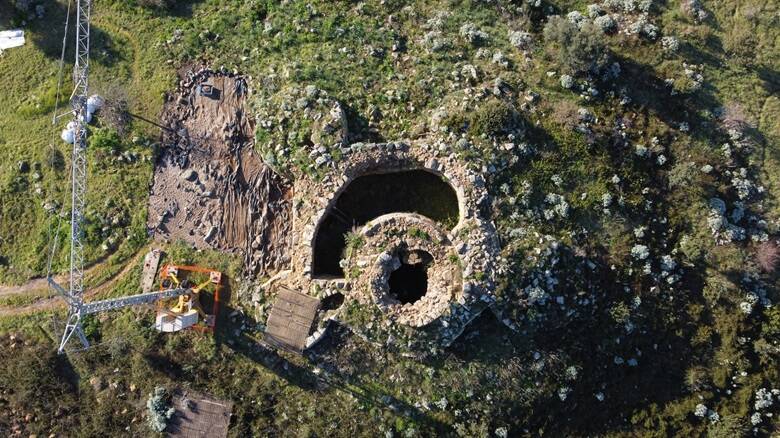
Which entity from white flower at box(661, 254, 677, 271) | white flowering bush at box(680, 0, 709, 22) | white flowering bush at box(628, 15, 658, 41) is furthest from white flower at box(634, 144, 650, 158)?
white flowering bush at box(680, 0, 709, 22)

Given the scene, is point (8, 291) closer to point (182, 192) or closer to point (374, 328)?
point (182, 192)

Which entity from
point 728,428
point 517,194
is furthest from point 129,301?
point 728,428

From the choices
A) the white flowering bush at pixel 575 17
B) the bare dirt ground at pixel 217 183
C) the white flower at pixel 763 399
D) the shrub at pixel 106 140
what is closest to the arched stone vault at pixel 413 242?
the bare dirt ground at pixel 217 183

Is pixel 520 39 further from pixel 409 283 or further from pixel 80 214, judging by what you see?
pixel 80 214

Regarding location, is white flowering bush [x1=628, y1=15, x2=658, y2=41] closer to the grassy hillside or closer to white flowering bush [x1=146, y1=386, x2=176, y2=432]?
the grassy hillside

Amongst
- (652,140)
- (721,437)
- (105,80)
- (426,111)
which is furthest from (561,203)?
(105,80)
